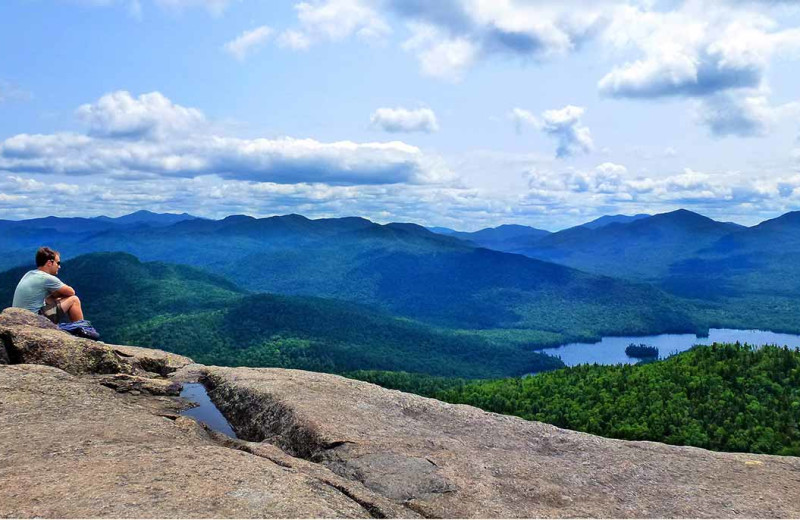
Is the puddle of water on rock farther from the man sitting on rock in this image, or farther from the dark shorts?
the dark shorts

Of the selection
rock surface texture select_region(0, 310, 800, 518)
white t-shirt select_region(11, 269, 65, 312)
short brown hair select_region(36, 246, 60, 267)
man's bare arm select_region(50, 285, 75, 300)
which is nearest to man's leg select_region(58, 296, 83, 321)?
man's bare arm select_region(50, 285, 75, 300)

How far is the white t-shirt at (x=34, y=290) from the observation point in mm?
20125

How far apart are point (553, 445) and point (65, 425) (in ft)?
45.1

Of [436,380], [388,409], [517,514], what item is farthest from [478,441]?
[436,380]

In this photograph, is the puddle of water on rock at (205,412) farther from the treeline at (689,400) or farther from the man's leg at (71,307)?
the treeline at (689,400)

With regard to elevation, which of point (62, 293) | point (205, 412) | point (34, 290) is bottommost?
point (205, 412)

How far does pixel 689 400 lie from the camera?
55.7 metres

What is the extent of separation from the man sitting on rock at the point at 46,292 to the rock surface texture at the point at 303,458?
0.97 meters

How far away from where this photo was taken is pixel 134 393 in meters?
17.7

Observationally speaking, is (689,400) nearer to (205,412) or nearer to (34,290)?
(205,412)

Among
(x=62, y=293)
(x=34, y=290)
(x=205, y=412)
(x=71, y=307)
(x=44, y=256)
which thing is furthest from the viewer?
(x=71, y=307)

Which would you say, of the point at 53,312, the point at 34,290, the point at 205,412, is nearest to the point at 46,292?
the point at 34,290

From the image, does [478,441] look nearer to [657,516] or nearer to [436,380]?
[657,516]

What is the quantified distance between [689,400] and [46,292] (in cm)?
5782
